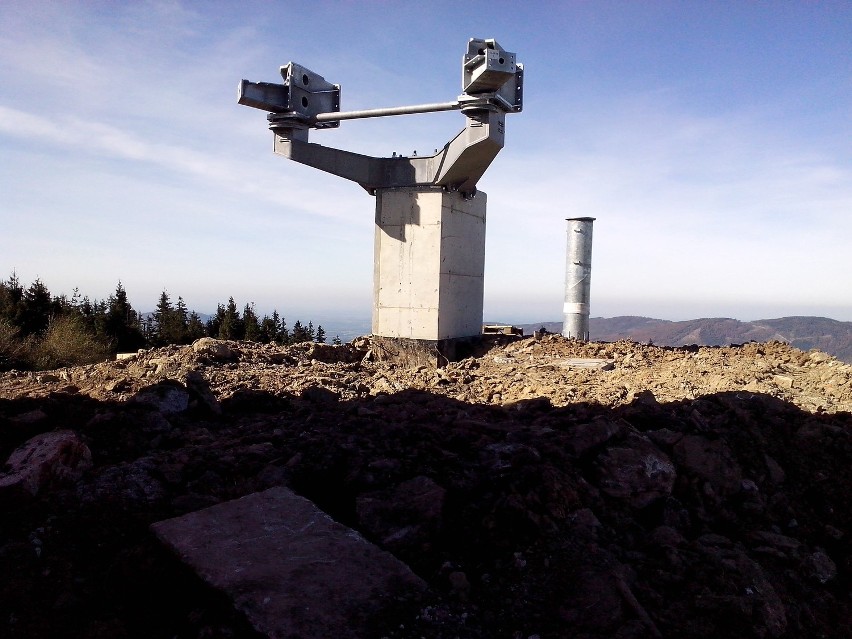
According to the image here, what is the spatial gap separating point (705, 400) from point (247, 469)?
176 inches

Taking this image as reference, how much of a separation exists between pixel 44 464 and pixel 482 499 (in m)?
3.02

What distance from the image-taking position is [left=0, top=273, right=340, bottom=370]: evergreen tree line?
1594 centimetres

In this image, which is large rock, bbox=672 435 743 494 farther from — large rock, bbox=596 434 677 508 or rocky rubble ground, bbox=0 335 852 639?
large rock, bbox=596 434 677 508

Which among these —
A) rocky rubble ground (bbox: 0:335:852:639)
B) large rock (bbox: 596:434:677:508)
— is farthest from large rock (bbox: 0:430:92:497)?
large rock (bbox: 596:434:677:508)

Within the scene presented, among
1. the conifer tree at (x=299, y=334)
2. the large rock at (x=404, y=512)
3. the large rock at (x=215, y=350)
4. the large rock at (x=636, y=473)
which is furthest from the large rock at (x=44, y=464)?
the conifer tree at (x=299, y=334)

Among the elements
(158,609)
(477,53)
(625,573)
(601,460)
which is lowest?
(158,609)

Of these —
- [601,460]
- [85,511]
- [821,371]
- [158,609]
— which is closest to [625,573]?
[601,460]

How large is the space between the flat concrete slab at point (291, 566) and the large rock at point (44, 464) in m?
1.32

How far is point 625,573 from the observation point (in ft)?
10.6

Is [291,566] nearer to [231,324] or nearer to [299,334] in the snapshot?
[231,324]

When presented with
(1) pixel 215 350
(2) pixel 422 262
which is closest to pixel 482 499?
(1) pixel 215 350

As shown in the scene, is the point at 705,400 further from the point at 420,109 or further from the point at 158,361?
the point at 158,361

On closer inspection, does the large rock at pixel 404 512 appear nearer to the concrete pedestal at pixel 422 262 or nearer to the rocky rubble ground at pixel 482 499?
the rocky rubble ground at pixel 482 499

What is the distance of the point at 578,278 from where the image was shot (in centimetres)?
1328
